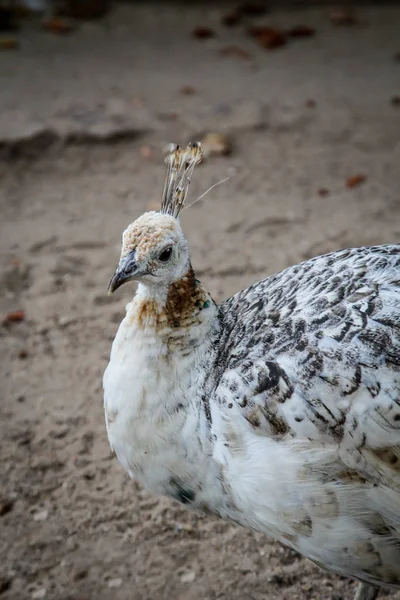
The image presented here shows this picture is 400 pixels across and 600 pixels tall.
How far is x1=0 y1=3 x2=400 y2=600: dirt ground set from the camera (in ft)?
9.61

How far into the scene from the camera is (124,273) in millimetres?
2449

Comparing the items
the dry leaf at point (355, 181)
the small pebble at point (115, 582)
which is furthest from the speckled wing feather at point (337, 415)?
the dry leaf at point (355, 181)

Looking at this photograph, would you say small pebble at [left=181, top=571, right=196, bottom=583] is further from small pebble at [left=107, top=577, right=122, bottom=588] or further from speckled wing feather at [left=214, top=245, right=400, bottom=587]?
speckled wing feather at [left=214, top=245, right=400, bottom=587]

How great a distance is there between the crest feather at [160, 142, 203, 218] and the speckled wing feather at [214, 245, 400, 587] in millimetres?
568

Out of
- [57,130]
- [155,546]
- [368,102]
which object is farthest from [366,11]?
[155,546]

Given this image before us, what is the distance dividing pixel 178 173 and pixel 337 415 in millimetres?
967

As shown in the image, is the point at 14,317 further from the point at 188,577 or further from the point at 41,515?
the point at 188,577

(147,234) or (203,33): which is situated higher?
(147,234)

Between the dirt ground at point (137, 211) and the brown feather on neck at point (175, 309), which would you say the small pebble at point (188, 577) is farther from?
the brown feather on neck at point (175, 309)

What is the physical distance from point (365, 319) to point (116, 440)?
91cm

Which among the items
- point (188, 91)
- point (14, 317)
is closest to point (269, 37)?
point (188, 91)

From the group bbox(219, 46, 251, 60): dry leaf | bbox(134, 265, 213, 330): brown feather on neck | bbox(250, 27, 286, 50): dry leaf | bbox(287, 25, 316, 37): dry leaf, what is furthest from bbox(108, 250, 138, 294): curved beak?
bbox(287, 25, 316, 37): dry leaf

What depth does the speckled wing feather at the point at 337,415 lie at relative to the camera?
7.34 feet

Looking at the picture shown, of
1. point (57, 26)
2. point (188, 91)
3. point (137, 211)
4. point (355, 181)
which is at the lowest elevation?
point (137, 211)
